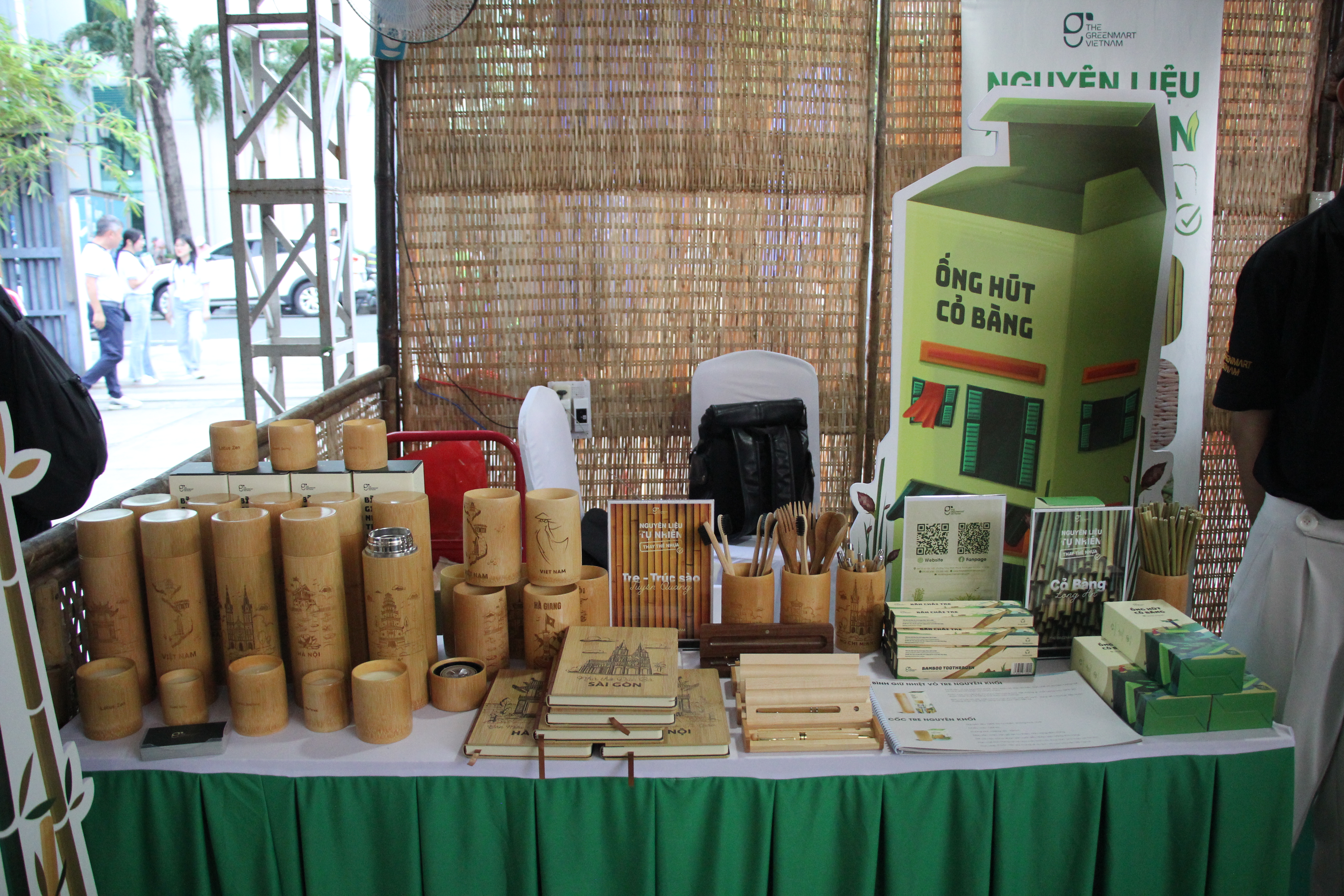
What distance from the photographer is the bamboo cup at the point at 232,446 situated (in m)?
1.58

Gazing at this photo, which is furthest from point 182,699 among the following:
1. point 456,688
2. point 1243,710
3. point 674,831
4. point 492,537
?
point 1243,710

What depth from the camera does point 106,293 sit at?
712 centimetres

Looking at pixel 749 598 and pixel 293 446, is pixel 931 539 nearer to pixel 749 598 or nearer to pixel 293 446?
pixel 749 598

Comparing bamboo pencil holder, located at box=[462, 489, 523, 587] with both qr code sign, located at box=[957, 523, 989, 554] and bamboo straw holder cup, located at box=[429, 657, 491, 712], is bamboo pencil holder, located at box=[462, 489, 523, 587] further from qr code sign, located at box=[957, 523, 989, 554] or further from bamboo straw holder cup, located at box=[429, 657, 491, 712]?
qr code sign, located at box=[957, 523, 989, 554]

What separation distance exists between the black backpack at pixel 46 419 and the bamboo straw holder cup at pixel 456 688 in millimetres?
1097

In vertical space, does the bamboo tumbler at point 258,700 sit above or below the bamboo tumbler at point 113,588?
below

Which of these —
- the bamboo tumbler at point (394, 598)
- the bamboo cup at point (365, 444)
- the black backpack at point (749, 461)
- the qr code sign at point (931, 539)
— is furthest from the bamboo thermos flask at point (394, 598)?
the black backpack at point (749, 461)

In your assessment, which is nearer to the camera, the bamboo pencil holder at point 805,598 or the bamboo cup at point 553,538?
the bamboo cup at point 553,538

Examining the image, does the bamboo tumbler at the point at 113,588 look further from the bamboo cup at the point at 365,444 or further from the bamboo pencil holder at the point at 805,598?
the bamboo pencil holder at the point at 805,598

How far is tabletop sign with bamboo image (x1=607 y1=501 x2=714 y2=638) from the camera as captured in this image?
1.57m

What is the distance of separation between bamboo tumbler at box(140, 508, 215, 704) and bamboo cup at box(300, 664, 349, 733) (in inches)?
7.3

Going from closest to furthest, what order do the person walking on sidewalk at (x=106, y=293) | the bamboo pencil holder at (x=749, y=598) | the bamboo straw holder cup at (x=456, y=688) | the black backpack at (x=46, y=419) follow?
the bamboo straw holder cup at (x=456, y=688) → the bamboo pencil holder at (x=749, y=598) → the black backpack at (x=46, y=419) → the person walking on sidewalk at (x=106, y=293)

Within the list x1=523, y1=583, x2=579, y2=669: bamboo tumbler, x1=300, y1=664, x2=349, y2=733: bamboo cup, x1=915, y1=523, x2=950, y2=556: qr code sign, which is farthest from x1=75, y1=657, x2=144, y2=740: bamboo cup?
x1=915, y1=523, x2=950, y2=556: qr code sign

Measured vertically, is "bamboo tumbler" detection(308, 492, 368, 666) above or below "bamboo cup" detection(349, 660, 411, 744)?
above
